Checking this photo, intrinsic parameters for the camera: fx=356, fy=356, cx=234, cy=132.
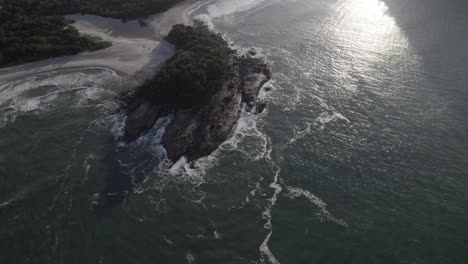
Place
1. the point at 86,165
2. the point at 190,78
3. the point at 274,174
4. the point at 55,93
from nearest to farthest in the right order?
1. the point at 274,174
2. the point at 86,165
3. the point at 190,78
4. the point at 55,93

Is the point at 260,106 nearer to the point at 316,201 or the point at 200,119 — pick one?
the point at 200,119

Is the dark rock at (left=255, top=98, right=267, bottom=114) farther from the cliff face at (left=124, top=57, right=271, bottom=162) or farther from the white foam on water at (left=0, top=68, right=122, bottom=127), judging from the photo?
the white foam on water at (left=0, top=68, right=122, bottom=127)

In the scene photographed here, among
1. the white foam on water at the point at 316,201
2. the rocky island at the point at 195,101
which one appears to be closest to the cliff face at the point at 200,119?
the rocky island at the point at 195,101

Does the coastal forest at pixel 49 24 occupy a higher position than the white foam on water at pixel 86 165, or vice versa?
the coastal forest at pixel 49 24

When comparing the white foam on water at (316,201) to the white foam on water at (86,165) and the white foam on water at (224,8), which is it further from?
the white foam on water at (224,8)

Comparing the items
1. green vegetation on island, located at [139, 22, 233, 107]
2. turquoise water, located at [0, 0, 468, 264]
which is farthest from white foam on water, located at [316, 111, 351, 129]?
green vegetation on island, located at [139, 22, 233, 107]

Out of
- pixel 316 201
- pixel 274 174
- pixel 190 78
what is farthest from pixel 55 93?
pixel 316 201
